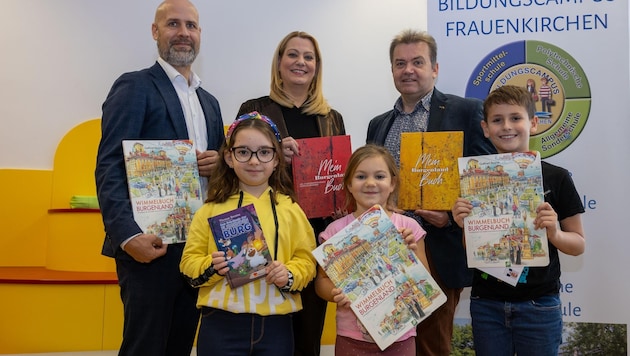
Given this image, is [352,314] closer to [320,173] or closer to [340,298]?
[340,298]

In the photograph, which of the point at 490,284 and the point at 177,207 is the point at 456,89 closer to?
the point at 490,284

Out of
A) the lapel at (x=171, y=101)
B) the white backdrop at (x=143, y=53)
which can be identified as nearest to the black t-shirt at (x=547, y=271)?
the lapel at (x=171, y=101)

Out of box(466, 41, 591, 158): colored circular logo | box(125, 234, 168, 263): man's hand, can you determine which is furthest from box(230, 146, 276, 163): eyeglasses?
box(466, 41, 591, 158): colored circular logo

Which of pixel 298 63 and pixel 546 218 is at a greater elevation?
pixel 298 63

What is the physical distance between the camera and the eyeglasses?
224 centimetres

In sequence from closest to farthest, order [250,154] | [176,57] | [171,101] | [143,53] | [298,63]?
A: [250,154]
[171,101]
[176,57]
[298,63]
[143,53]

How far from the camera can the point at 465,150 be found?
8.72 feet

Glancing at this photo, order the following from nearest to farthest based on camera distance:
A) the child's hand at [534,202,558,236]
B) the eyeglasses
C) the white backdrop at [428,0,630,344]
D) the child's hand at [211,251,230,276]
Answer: the child's hand at [211,251,230,276], the child's hand at [534,202,558,236], the eyeglasses, the white backdrop at [428,0,630,344]

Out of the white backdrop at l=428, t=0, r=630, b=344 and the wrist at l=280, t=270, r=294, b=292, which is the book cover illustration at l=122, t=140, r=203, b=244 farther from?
the white backdrop at l=428, t=0, r=630, b=344

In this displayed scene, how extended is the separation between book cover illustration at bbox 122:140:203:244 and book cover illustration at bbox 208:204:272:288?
1.02 feet

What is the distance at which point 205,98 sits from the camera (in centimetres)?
273

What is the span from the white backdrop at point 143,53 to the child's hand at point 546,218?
10.3 feet

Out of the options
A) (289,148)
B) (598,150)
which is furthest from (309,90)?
(598,150)

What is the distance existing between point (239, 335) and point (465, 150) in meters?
1.33
